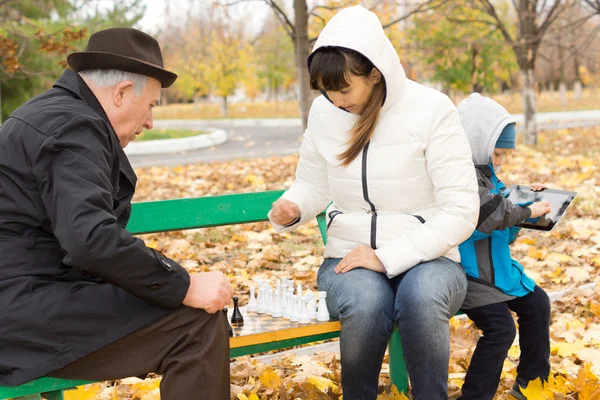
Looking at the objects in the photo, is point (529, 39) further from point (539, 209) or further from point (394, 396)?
point (394, 396)

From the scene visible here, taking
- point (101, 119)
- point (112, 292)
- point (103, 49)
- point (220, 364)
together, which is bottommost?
point (220, 364)

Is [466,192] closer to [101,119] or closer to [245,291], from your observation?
[101,119]

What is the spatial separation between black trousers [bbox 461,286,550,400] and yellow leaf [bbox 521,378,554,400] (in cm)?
6

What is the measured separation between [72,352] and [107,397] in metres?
1.02

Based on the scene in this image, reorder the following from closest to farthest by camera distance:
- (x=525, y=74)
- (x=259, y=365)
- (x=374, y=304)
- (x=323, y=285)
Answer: (x=374, y=304) < (x=323, y=285) < (x=259, y=365) < (x=525, y=74)

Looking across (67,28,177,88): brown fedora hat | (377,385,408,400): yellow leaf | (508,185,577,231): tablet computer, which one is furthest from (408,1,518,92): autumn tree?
(67,28,177,88): brown fedora hat

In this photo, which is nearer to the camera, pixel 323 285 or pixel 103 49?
pixel 103 49

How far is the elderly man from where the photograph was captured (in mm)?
2066

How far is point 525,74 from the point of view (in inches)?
514

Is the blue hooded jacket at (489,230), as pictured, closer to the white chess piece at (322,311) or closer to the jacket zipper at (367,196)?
the jacket zipper at (367,196)

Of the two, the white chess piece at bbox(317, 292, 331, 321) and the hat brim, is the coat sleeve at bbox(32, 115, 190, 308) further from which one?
the white chess piece at bbox(317, 292, 331, 321)

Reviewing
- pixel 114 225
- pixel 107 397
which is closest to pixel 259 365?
pixel 107 397

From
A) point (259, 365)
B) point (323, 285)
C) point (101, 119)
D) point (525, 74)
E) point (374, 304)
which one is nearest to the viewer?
point (101, 119)

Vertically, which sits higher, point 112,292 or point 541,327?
point 112,292
